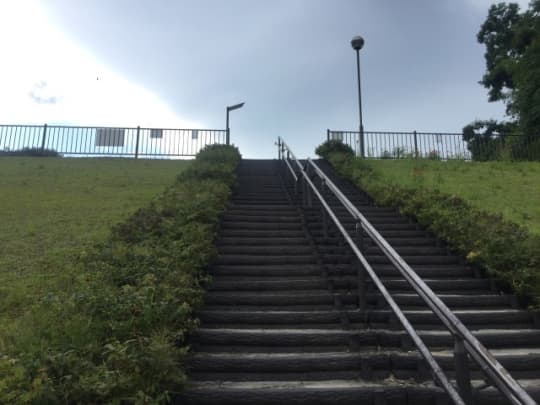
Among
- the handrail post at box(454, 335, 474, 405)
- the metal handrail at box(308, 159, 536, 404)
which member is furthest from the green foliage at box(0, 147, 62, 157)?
the handrail post at box(454, 335, 474, 405)

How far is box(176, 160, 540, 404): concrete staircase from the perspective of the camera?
316 centimetres

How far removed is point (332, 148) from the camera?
48.8ft

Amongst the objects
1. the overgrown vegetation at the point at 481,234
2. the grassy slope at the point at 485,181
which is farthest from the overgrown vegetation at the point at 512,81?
the overgrown vegetation at the point at 481,234

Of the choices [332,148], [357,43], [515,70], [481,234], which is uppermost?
[515,70]

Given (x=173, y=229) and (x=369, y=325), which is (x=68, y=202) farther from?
(x=369, y=325)

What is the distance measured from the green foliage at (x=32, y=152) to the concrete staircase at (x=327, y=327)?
13384mm

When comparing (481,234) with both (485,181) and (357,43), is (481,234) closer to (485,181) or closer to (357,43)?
(485,181)

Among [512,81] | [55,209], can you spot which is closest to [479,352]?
[55,209]

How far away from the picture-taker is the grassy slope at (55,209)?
5.07 metres

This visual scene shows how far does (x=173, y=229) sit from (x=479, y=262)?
3789 millimetres

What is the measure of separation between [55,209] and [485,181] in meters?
9.70

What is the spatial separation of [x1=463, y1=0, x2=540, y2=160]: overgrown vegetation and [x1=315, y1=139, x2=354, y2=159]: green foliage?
5971 millimetres

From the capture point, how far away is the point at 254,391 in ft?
10.3

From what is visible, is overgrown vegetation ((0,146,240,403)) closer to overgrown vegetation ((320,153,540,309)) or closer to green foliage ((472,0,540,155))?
overgrown vegetation ((320,153,540,309))
